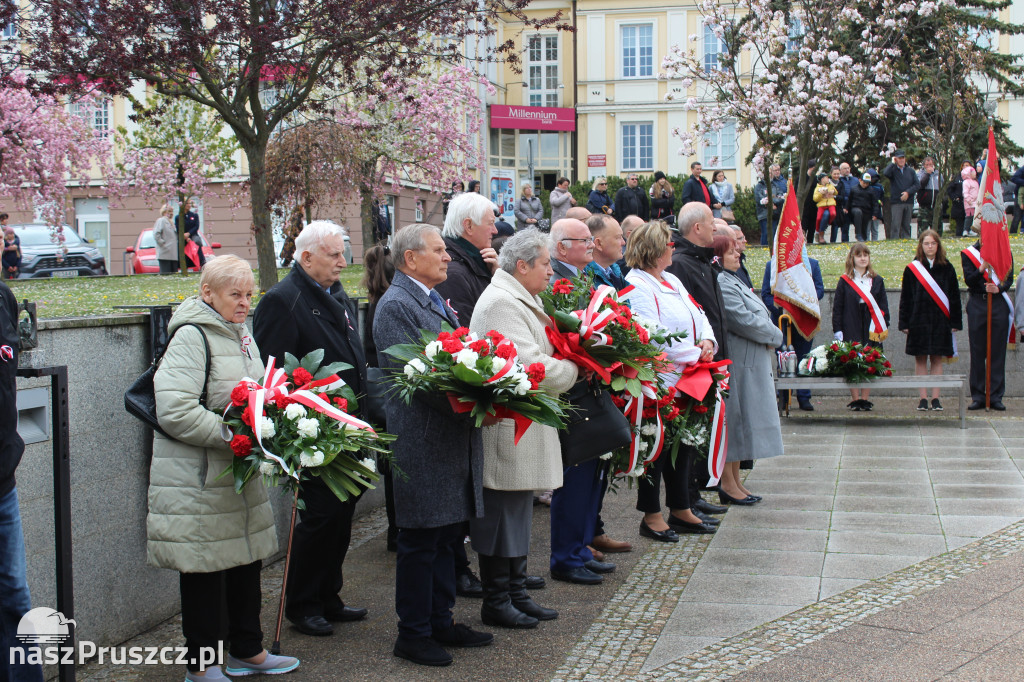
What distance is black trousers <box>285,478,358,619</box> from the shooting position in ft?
18.0

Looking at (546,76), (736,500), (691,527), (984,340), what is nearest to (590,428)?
(691,527)

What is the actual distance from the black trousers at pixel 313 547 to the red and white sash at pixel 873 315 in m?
9.21

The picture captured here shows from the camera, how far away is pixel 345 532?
575cm

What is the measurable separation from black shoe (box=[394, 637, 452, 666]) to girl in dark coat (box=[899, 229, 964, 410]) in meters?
9.61

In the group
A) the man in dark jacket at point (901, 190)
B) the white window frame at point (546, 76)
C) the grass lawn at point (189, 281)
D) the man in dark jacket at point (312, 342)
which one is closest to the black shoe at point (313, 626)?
the man in dark jacket at point (312, 342)

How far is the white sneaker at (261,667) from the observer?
16.0 ft

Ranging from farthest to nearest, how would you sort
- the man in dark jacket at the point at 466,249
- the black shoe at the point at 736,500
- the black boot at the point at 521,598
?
the black shoe at the point at 736,500
the man in dark jacket at the point at 466,249
the black boot at the point at 521,598

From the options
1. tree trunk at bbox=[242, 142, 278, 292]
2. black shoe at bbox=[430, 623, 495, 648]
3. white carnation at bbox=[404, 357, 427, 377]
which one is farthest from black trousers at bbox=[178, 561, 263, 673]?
tree trunk at bbox=[242, 142, 278, 292]

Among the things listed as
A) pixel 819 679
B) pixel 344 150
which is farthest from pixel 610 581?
pixel 344 150

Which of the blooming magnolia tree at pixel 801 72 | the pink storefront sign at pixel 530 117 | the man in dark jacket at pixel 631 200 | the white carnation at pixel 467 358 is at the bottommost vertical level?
the white carnation at pixel 467 358

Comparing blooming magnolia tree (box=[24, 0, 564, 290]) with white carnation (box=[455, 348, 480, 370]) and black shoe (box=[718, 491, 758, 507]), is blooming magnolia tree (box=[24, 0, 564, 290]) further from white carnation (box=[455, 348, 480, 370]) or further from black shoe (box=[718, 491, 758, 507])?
white carnation (box=[455, 348, 480, 370])

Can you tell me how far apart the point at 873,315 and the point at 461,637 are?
9305 millimetres

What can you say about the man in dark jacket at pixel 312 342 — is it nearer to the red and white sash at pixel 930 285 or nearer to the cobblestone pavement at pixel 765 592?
the cobblestone pavement at pixel 765 592

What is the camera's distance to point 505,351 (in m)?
4.70
